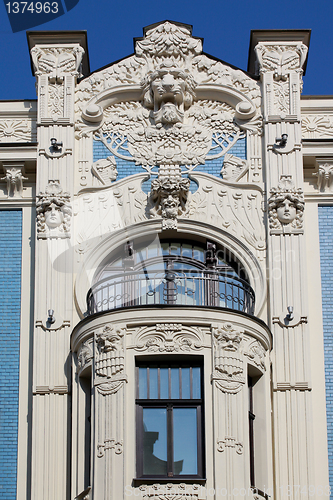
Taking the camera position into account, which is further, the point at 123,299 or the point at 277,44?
the point at 277,44

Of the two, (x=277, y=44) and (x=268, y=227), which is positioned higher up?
(x=277, y=44)

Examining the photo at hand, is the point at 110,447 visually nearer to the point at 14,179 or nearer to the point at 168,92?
the point at 14,179

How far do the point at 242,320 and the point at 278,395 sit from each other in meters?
1.56

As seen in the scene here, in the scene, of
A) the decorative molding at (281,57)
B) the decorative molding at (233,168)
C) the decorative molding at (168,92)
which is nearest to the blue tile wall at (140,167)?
the decorative molding at (233,168)

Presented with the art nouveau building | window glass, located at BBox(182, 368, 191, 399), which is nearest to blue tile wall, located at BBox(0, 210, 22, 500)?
the art nouveau building

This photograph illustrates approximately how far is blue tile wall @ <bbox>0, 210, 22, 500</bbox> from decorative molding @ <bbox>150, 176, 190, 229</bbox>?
9.38 ft

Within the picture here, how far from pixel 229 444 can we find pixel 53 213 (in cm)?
614

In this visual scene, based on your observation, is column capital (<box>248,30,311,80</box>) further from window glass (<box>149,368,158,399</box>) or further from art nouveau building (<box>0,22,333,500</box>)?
window glass (<box>149,368,158,399</box>)

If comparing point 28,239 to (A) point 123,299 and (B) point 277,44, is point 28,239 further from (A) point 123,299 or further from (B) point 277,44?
(B) point 277,44

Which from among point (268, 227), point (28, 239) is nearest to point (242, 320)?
point (268, 227)

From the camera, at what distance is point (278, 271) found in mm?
18734

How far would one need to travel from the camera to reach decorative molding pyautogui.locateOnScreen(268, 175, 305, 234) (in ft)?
62.8

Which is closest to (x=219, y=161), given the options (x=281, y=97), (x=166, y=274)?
(x=281, y=97)

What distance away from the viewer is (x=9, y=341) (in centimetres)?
1853
